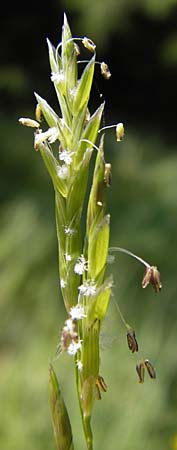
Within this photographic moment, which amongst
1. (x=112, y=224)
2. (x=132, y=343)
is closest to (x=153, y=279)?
Answer: (x=132, y=343)

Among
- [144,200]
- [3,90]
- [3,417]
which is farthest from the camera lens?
[3,90]

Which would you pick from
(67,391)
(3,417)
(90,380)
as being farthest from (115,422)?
(90,380)

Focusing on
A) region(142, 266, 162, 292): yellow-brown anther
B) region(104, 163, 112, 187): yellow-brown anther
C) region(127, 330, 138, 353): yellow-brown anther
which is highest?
region(104, 163, 112, 187): yellow-brown anther

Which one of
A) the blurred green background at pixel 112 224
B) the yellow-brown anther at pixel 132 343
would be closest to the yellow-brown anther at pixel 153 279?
the yellow-brown anther at pixel 132 343

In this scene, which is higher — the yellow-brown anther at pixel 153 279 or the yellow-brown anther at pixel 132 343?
the yellow-brown anther at pixel 153 279

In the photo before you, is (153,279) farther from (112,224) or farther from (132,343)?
(112,224)

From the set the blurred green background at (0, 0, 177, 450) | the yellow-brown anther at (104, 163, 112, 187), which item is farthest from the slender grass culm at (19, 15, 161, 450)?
the blurred green background at (0, 0, 177, 450)

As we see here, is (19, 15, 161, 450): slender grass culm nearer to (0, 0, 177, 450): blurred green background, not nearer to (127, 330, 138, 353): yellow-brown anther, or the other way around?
(127, 330, 138, 353): yellow-brown anther

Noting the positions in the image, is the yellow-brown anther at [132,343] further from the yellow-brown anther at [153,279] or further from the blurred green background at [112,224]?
the blurred green background at [112,224]

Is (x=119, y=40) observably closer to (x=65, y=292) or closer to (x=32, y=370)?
(x=32, y=370)
